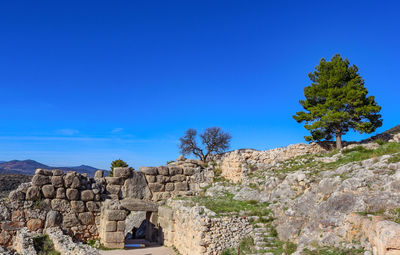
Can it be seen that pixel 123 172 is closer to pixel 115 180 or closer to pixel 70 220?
A: pixel 115 180

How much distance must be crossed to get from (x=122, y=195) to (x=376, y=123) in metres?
17.3

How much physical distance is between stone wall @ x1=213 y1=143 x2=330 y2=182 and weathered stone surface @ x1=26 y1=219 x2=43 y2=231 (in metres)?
10.7

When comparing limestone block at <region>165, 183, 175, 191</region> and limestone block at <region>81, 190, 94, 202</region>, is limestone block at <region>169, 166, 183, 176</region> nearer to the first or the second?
limestone block at <region>165, 183, 175, 191</region>

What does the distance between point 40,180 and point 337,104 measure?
1881 centimetres

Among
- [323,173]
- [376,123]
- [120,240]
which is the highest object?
[376,123]

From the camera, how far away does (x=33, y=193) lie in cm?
1552

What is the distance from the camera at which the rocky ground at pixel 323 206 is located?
25.9 feet

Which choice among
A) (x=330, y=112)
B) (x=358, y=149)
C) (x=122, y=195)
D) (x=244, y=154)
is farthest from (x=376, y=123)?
(x=122, y=195)

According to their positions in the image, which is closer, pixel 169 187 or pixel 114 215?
pixel 114 215

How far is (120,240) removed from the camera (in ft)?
48.6

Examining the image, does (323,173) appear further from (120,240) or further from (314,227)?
(120,240)

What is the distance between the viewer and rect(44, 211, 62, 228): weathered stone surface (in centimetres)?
1548

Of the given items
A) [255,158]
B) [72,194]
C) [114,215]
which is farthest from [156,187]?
[255,158]

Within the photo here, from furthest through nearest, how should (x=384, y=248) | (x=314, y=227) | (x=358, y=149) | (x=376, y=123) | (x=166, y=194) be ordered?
(x=376, y=123), (x=166, y=194), (x=358, y=149), (x=314, y=227), (x=384, y=248)
